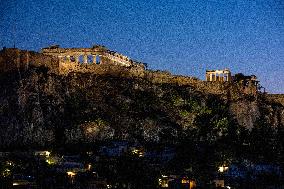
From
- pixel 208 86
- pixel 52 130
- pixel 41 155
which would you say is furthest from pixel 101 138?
pixel 208 86

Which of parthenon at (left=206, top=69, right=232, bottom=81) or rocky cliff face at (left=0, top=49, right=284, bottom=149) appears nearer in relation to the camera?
rocky cliff face at (left=0, top=49, right=284, bottom=149)

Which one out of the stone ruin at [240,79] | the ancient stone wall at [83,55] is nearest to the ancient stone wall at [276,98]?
the stone ruin at [240,79]

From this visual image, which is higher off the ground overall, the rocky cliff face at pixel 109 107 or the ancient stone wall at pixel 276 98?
the ancient stone wall at pixel 276 98

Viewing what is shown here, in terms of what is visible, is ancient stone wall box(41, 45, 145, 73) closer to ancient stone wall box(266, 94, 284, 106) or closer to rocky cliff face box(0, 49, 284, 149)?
rocky cliff face box(0, 49, 284, 149)

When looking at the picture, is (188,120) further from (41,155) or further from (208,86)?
(41,155)

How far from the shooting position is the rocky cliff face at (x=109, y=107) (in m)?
54.7

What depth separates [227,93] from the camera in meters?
72.7

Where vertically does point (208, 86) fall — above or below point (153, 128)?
above

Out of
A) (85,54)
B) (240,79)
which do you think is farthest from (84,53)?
(240,79)

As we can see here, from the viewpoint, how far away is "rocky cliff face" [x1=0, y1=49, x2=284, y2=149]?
180ft

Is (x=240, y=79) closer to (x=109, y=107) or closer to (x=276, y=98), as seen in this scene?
(x=276, y=98)

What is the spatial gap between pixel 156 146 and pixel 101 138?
5.19 m

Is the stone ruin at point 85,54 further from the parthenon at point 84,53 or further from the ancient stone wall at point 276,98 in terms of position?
the ancient stone wall at point 276,98

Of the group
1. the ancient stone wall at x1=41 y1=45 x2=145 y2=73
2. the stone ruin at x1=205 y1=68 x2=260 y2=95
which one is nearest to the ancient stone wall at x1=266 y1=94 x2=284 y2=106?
the stone ruin at x1=205 y1=68 x2=260 y2=95
